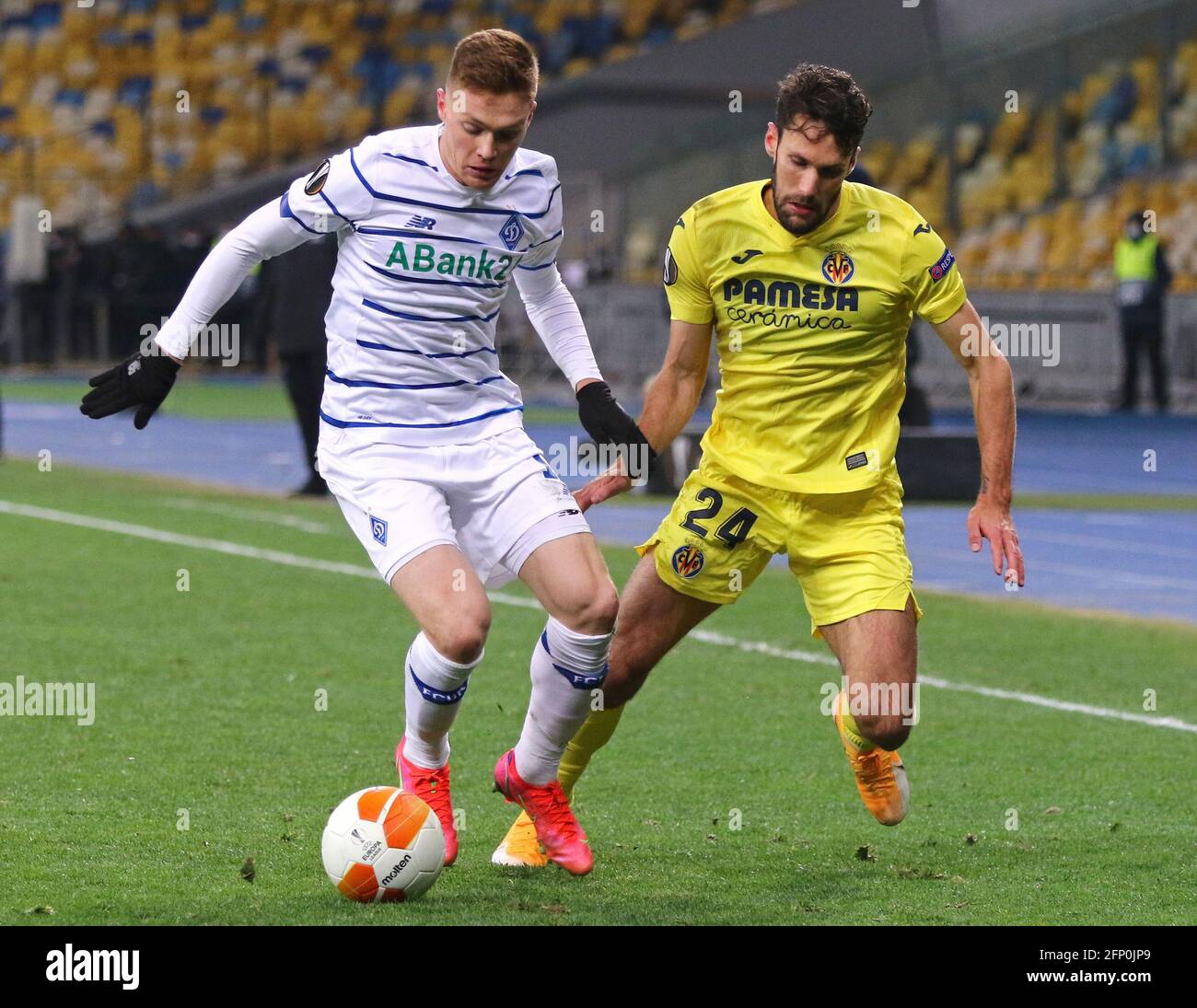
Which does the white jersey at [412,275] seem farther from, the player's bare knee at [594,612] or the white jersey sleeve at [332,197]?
the player's bare knee at [594,612]

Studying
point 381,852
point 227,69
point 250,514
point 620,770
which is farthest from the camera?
point 227,69

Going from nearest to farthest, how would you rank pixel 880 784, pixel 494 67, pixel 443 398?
pixel 494 67 < pixel 443 398 < pixel 880 784

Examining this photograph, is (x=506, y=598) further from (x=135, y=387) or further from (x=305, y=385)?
(x=135, y=387)

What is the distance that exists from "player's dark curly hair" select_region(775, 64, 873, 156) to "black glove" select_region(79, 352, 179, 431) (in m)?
1.71

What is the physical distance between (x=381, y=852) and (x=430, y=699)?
0.51 meters

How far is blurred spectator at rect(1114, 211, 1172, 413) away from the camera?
23.5 meters

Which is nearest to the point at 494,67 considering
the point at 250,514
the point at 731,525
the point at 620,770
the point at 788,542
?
the point at 731,525

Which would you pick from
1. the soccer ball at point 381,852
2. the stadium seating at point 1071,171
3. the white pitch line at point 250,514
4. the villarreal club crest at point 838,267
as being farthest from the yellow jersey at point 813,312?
the stadium seating at point 1071,171

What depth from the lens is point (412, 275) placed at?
541cm

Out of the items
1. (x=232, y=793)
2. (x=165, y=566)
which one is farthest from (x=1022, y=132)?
(x=232, y=793)

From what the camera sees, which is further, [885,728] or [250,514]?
[250,514]

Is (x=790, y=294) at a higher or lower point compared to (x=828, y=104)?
lower

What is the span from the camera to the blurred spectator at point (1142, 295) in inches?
926
